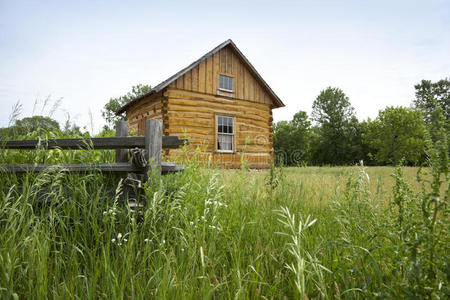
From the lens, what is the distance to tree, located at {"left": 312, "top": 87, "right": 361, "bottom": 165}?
42406 mm

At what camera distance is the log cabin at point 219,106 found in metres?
12.7

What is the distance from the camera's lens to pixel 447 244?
120 cm

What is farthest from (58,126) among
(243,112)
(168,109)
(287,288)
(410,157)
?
(410,157)

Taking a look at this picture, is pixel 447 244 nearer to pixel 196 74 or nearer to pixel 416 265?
pixel 416 265

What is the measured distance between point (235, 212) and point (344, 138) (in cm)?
4497

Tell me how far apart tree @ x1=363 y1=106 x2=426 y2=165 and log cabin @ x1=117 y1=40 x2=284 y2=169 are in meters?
26.7

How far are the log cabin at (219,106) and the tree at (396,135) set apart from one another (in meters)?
26.7

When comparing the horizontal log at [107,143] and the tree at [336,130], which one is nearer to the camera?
the horizontal log at [107,143]

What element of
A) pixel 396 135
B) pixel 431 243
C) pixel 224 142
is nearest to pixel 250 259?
pixel 431 243

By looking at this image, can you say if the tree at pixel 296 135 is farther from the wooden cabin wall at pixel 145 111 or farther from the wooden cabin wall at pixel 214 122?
the wooden cabin wall at pixel 145 111

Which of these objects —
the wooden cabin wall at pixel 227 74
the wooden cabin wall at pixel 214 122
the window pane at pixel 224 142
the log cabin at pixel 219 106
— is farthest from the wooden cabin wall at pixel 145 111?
the window pane at pixel 224 142

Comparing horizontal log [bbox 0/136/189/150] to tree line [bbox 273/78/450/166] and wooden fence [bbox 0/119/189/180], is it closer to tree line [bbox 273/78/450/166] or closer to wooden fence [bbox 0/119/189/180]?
wooden fence [bbox 0/119/189/180]

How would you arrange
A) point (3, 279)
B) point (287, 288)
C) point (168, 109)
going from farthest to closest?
point (168, 109)
point (287, 288)
point (3, 279)

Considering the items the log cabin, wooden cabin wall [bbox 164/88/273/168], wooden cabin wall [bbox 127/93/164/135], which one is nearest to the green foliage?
wooden cabin wall [bbox 164/88/273/168]
